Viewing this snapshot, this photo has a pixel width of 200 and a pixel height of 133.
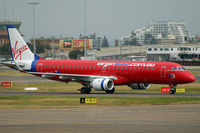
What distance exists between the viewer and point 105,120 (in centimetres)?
3005

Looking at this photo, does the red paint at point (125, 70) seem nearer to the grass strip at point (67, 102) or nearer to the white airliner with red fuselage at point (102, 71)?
the white airliner with red fuselage at point (102, 71)

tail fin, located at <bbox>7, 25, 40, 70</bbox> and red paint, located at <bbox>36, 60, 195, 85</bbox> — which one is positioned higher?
tail fin, located at <bbox>7, 25, 40, 70</bbox>

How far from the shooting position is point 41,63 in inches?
2338

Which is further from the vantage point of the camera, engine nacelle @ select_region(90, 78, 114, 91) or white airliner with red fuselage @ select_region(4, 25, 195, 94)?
engine nacelle @ select_region(90, 78, 114, 91)

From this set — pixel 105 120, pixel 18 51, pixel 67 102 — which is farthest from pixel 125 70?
pixel 105 120

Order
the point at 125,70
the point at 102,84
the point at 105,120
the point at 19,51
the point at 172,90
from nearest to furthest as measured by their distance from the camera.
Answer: the point at 105,120 → the point at 172,90 → the point at 102,84 → the point at 125,70 → the point at 19,51

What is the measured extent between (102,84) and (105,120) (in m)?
22.3

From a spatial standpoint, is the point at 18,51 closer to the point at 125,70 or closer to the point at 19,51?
the point at 19,51

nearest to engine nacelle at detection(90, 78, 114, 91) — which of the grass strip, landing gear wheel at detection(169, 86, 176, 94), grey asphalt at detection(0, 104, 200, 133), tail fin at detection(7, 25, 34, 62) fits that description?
landing gear wheel at detection(169, 86, 176, 94)

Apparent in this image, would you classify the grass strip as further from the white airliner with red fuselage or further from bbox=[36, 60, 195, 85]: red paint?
the white airliner with red fuselage

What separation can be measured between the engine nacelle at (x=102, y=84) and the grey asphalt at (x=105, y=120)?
14198 millimetres

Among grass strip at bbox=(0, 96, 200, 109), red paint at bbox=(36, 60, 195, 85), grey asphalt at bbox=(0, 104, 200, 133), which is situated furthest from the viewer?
red paint at bbox=(36, 60, 195, 85)

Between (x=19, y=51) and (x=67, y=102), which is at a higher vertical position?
(x=19, y=51)

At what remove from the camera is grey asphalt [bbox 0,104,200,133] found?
86.1 ft
